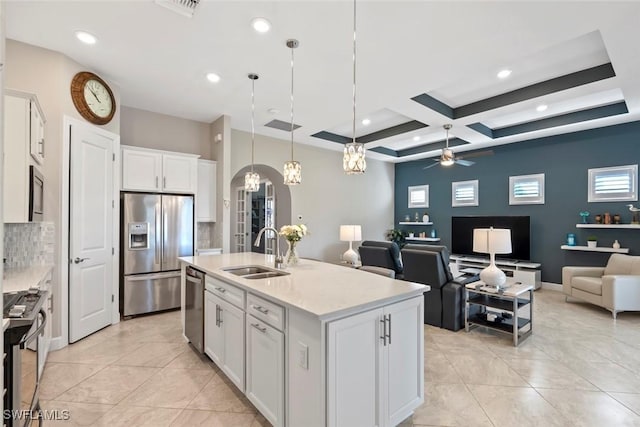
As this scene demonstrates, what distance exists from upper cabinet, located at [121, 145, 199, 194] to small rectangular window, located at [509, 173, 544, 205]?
6392mm

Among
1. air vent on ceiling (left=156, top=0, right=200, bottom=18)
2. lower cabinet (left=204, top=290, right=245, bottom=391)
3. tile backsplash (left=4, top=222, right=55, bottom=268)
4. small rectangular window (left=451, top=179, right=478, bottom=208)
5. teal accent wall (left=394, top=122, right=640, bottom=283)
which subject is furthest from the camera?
small rectangular window (left=451, top=179, right=478, bottom=208)

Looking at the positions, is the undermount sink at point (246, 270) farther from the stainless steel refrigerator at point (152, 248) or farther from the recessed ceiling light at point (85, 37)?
the recessed ceiling light at point (85, 37)

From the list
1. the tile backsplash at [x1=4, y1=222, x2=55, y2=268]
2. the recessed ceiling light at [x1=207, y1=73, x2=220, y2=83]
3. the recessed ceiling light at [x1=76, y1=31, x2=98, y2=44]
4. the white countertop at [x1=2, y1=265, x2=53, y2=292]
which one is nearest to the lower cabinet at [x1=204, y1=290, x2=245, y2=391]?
the white countertop at [x1=2, y1=265, x2=53, y2=292]

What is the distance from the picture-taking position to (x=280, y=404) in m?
1.85

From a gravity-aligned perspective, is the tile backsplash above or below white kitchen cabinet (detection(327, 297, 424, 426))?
above

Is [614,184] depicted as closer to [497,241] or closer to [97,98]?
[497,241]

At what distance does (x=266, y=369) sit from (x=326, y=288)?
2.12ft

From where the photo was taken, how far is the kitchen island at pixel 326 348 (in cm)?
162

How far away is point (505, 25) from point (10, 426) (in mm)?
4245

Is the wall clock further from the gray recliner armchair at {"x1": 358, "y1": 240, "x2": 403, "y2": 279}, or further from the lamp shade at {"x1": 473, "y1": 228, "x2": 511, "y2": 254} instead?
the lamp shade at {"x1": 473, "y1": 228, "x2": 511, "y2": 254}

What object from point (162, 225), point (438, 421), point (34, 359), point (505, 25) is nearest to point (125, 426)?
point (34, 359)

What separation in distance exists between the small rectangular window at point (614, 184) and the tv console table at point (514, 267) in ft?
5.29

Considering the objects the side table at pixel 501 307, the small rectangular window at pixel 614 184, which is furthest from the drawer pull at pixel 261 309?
the small rectangular window at pixel 614 184

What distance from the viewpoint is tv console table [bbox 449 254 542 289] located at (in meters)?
5.98
